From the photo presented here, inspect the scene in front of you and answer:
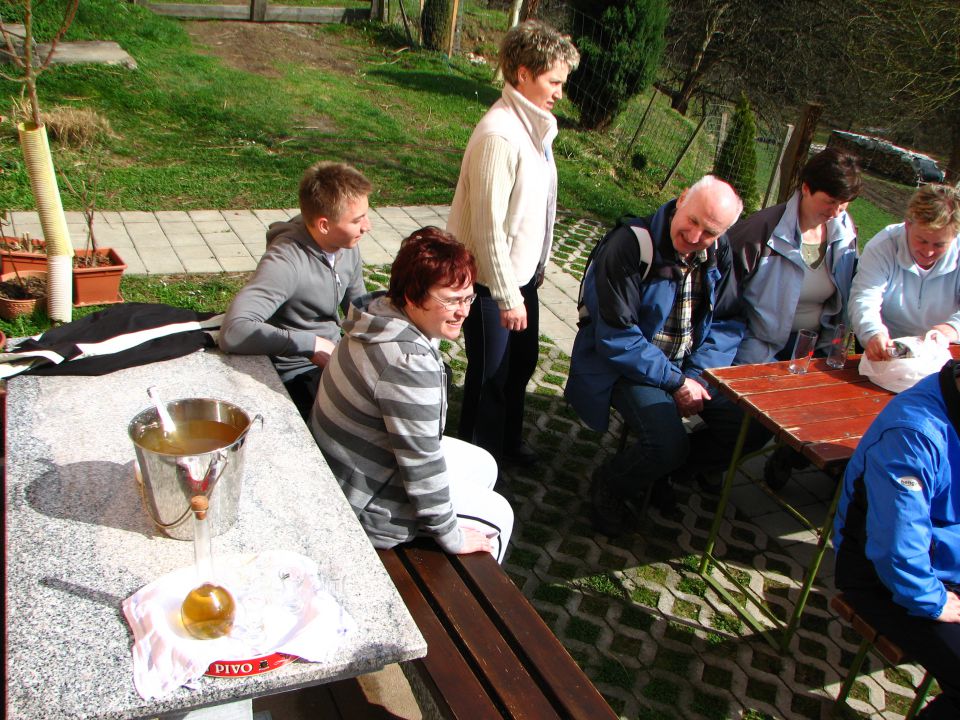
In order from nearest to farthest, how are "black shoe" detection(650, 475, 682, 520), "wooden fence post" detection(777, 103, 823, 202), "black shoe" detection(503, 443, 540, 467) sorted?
"black shoe" detection(650, 475, 682, 520), "black shoe" detection(503, 443, 540, 467), "wooden fence post" detection(777, 103, 823, 202)

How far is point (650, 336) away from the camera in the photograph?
371cm

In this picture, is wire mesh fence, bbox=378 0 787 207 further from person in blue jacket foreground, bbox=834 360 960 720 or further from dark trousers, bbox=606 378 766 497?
person in blue jacket foreground, bbox=834 360 960 720

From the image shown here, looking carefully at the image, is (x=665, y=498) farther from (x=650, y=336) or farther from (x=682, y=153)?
(x=682, y=153)

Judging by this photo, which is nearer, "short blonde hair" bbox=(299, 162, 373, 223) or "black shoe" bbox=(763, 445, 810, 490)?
"short blonde hair" bbox=(299, 162, 373, 223)

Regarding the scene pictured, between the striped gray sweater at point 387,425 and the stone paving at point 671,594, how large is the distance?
3.39 feet

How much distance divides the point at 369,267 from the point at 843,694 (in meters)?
4.21

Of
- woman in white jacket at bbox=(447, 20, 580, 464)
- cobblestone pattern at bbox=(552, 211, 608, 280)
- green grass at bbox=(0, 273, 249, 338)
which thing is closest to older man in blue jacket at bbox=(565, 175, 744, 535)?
woman in white jacket at bbox=(447, 20, 580, 464)

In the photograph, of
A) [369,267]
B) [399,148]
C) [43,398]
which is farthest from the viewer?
[399,148]

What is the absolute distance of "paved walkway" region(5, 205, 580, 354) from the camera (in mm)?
5812

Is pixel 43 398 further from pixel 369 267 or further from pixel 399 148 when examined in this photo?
pixel 399 148

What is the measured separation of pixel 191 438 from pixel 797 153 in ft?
20.7

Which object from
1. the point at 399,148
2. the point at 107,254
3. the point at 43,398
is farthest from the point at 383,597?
the point at 399,148

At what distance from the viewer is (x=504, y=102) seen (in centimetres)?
343

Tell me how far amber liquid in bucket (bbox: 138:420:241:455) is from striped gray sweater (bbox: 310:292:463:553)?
40cm
